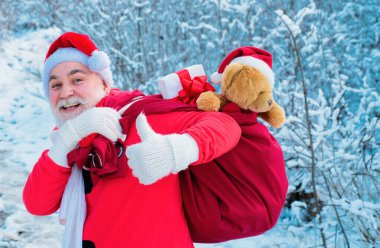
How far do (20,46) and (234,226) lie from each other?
36.2ft

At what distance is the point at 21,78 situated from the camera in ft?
28.7

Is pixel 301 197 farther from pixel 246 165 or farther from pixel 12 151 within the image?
pixel 12 151

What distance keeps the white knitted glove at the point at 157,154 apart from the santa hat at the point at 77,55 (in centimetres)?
58

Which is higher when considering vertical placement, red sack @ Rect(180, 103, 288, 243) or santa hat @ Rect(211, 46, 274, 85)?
santa hat @ Rect(211, 46, 274, 85)

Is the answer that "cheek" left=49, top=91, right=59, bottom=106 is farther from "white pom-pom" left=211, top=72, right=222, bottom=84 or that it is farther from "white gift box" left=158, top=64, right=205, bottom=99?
"white pom-pom" left=211, top=72, right=222, bottom=84

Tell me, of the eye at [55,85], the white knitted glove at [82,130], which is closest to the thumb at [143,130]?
the white knitted glove at [82,130]

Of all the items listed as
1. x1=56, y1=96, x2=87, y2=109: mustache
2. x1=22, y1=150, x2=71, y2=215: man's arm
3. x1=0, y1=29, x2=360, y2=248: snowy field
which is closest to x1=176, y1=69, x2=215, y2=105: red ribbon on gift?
x1=56, y1=96, x2=87, y2=109: mustache

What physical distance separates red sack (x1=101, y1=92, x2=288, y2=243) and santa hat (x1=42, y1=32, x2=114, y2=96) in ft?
1.03

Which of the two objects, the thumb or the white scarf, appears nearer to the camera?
the thumb

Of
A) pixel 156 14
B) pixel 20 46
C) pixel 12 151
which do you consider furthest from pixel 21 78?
pixel 156 14

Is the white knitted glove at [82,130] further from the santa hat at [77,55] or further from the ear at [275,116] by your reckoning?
the ear at [275,116]

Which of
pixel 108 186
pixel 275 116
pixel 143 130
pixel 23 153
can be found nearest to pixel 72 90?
pixel 108 186

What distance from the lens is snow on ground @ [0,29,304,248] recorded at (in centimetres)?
363

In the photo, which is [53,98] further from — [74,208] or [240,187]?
[240,187]
